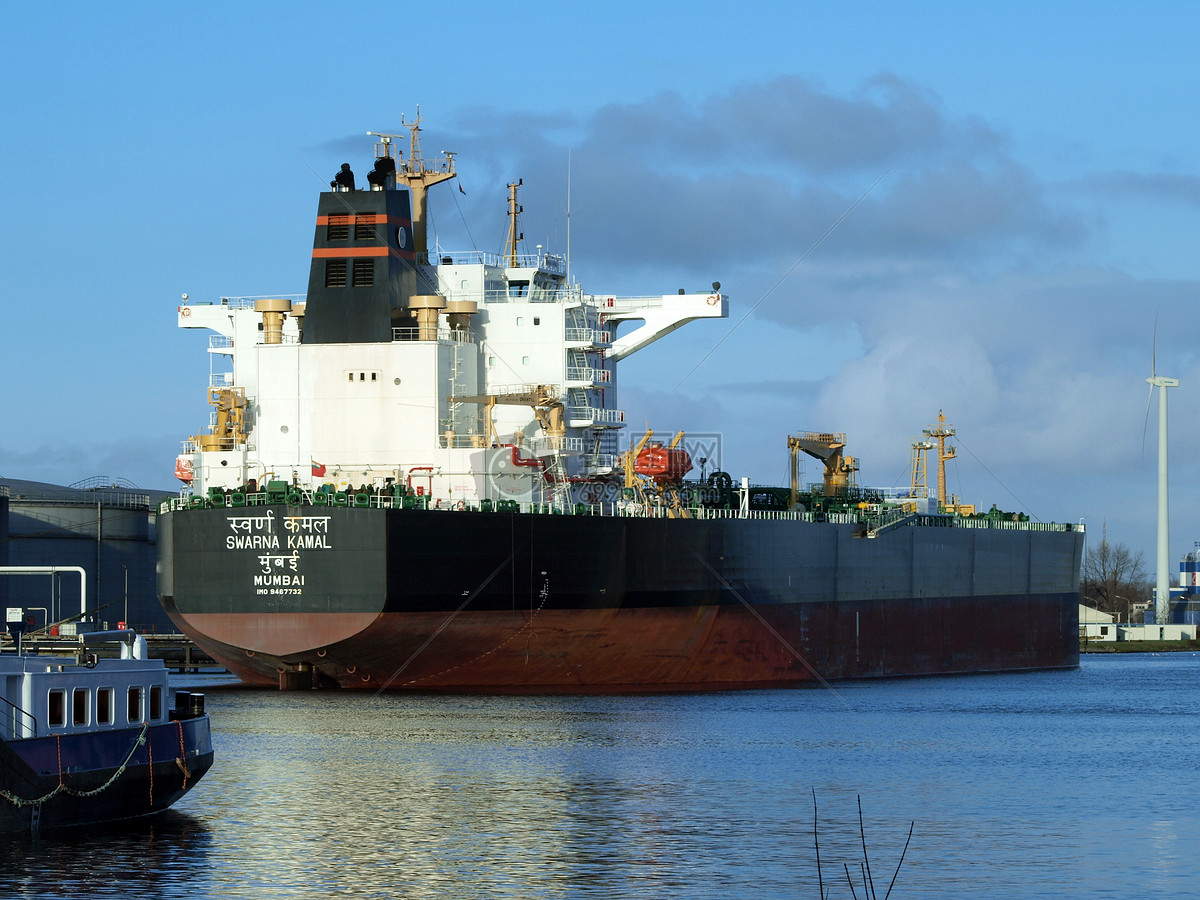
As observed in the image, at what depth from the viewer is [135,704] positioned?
19.8 m

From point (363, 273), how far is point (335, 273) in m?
0.61

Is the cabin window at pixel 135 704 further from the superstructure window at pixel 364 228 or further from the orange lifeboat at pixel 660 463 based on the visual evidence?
the orange lifeboat at pixel 660 463

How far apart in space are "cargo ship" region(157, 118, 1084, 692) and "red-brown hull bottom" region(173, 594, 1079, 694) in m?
0.07

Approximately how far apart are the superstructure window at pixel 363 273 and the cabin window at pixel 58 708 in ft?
66.3

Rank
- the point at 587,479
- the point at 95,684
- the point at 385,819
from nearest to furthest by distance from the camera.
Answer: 1. the point at 95,684
2. the point at 385,819
3. the point at 587,479

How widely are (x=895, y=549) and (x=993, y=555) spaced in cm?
622

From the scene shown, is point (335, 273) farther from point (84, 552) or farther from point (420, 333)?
point (84, 552)

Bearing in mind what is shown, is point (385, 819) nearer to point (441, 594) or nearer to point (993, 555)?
point (441, 594)

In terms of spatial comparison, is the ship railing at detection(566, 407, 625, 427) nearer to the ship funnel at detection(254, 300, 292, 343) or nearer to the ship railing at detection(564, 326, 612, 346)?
the ship railing at detection(564, 326, 612, 346)

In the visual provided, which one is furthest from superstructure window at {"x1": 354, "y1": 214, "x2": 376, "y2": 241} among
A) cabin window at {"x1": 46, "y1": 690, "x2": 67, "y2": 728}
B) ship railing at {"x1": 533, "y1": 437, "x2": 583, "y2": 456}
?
cabin window at {"x1": 46, "y1": 690, "x2": 67, "y2": 728}

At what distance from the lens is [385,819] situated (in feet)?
66.5

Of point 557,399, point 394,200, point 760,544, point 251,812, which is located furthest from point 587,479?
point 251,812

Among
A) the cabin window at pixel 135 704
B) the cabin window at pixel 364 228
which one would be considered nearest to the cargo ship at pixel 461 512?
the cabin window at pixel 364 228

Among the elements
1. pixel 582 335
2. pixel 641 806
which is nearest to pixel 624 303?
pixel 582 335
